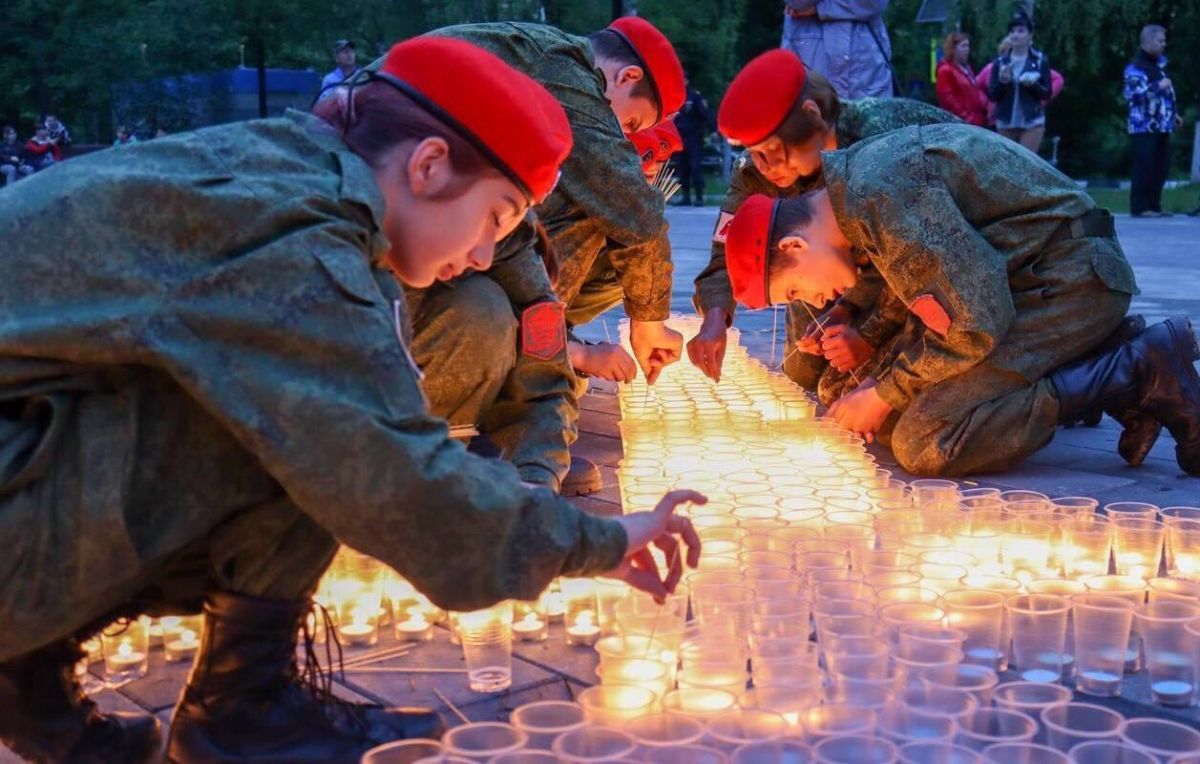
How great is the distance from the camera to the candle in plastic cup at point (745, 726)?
195 cm

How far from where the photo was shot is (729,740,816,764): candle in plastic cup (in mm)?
1924

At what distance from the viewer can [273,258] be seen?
1.82 meters

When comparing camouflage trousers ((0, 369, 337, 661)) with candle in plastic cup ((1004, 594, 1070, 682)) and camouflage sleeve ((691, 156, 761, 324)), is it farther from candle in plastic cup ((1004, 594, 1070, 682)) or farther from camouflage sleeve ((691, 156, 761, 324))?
camouflage sleeve ((691, 156, 761, 324))

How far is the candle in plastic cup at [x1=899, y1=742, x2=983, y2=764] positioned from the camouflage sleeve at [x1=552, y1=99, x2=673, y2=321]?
2634 millimetres

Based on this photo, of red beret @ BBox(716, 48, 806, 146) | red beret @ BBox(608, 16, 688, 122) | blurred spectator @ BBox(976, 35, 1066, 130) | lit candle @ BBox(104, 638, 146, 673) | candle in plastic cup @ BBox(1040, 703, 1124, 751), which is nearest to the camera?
candle in plastic cup @ BBox(1040, 703, 1124, 751)

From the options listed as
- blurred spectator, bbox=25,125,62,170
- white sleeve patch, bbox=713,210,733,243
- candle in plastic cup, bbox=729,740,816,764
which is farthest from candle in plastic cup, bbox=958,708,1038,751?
blurred spectator, bbox=25,125,62,170

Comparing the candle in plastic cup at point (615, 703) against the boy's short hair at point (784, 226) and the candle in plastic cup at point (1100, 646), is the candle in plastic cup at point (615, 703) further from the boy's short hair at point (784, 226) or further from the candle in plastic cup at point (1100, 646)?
the boy's short hair at point (784, 226)

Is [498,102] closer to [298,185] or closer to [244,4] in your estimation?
[298,185]

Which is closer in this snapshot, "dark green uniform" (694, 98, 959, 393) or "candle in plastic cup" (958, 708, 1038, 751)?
"candle in plastic cup" (958, 708, 1038, 751)

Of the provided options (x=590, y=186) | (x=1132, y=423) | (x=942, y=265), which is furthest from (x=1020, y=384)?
(x=590, y=186)

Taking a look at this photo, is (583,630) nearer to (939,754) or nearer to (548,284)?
(939,754)

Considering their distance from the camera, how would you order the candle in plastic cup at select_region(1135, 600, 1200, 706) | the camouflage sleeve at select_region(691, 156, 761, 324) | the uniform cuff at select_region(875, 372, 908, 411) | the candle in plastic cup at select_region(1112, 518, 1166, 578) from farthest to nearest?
the camouflage sleeve at select_region(691, 156, 761, 324), the uniform cuff at select_region(875, 372, 908, 411), the candle in plastic cup at select_region(1112, 518, 1166, 578), the candle in plastic cup at select_region(1135, 600, 1200, 706)

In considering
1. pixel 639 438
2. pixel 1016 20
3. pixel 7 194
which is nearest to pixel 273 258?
pixel 7 194

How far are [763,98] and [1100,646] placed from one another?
2688 millimetres
